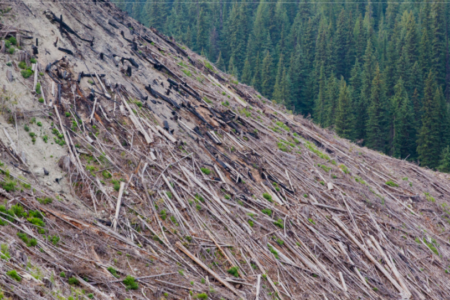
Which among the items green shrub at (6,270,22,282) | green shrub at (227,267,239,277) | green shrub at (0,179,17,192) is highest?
green shrub at (0,179,17,192)

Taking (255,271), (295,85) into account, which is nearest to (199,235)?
(255,271)

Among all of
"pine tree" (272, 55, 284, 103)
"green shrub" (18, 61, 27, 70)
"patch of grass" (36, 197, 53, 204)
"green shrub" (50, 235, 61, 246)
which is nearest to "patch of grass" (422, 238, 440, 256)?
"green shrub" (50, 235, 61, 246)

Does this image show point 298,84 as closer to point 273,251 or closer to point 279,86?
point 279,86

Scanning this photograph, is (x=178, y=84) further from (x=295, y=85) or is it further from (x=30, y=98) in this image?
(x=295, y=85)

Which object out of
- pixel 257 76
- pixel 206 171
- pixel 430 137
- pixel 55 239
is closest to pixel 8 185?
pixel 55 239

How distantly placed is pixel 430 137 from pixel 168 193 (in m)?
42.5

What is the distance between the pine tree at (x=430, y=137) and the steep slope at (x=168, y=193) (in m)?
28.8

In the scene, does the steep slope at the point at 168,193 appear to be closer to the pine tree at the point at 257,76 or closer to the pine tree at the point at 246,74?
the pine tree at the point at 246,74

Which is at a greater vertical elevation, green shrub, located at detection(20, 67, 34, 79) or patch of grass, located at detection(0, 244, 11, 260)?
green shrub, located at detection(20, 67, 34, 79)

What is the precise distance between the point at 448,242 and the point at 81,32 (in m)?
17.2

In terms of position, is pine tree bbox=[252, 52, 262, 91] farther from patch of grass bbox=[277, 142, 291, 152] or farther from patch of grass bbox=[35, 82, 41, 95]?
patch of grass bbox=[35, 82, 41, 95]

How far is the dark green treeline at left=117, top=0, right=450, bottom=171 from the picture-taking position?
5109 centimetres

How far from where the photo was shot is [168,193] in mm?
13117

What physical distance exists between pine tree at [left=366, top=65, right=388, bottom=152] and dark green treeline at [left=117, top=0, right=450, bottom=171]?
0.12 meters
